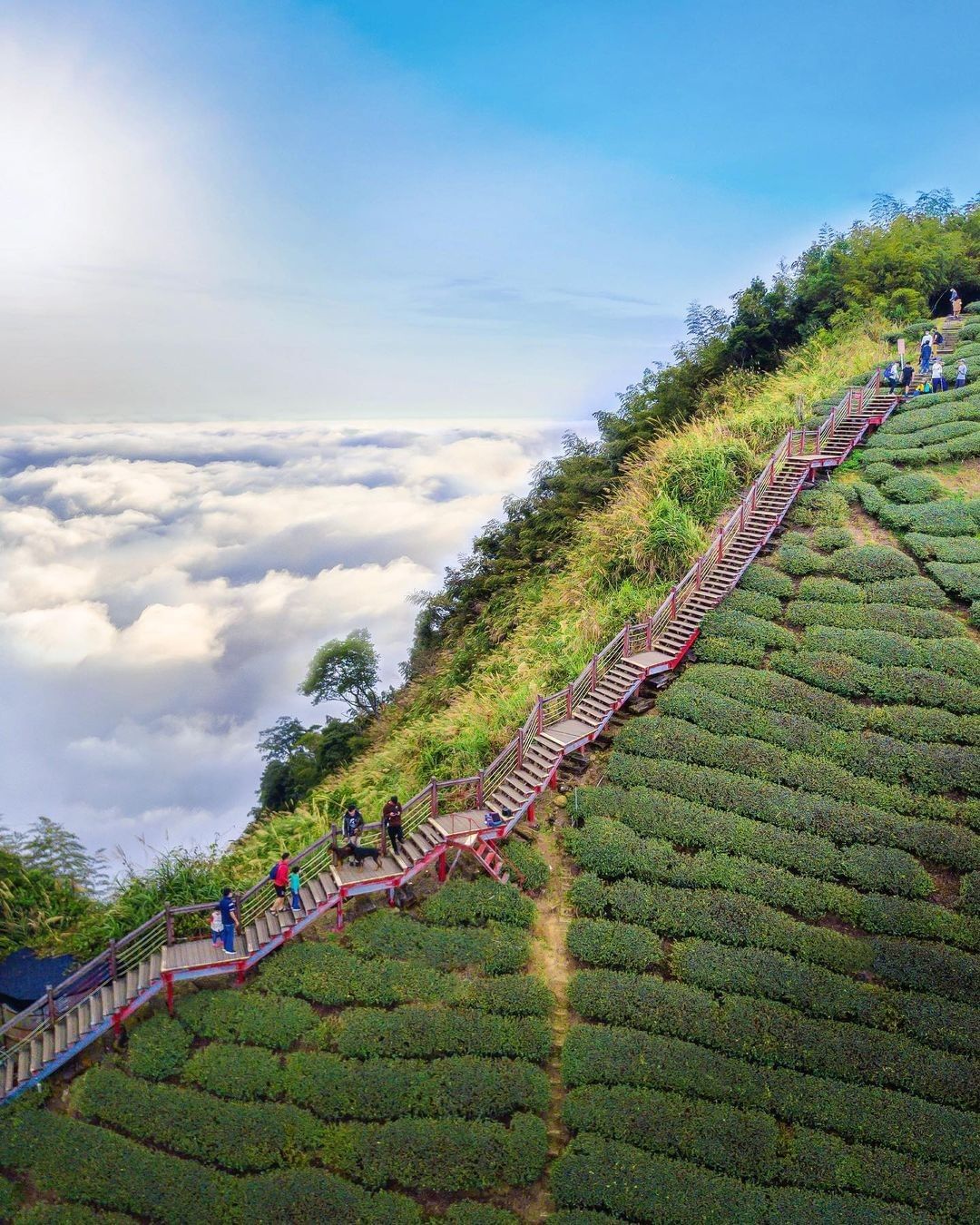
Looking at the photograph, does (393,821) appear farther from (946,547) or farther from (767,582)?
(946,547)

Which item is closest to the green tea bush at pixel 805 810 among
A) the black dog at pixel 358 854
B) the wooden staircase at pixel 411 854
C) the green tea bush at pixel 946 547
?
the wooden staircase at pixel 411 854

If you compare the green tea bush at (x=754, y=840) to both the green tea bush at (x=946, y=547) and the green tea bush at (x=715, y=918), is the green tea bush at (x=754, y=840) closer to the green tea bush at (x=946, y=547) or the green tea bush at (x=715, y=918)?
the green tea bush at (x=715, y=918)

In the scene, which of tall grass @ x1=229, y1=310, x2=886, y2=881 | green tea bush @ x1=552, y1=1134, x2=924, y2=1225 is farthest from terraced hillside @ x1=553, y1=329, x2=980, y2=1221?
tall grass @ x1=229, y1=310, x2=886, y2=881

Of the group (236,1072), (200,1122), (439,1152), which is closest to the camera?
(439,1152)

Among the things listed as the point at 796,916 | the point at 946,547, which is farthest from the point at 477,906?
the point at 946,547

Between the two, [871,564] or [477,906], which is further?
[871,564]

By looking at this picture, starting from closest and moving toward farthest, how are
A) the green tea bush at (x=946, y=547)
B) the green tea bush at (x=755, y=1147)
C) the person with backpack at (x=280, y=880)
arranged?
the green tea bush at (x=755, y=1147) → the person with backpack at (x=280, y=880) → the green tea bush at (x=946, y=547)
